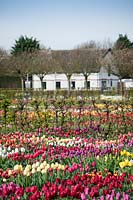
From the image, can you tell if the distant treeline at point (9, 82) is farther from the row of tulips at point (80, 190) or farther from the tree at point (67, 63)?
the row of tulips at point (80, 190)

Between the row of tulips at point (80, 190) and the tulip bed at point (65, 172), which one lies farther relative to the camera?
the tulip bed at point (65, 172)

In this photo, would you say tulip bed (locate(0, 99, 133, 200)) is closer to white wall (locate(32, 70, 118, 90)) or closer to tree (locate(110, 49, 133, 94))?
tree (locate(110, 49, 133, 94))

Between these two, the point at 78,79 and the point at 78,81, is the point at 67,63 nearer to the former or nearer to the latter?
the point at 78,79

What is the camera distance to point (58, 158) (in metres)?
5.64

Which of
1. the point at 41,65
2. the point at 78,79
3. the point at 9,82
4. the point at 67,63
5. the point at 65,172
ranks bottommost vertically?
the point at 65,172

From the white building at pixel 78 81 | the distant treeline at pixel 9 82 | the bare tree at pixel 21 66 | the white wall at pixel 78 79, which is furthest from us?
the white building at pixel 78 81

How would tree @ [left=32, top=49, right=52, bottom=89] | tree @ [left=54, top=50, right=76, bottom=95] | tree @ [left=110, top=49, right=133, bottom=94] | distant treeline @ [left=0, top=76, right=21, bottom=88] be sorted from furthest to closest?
distant treeline @ [left=0, top=76, right=21, bottom=88], tree @ [left=54, top=50, right=76, bottom=95], tree @ [left=32, top=49, right=52, bottom=89], tree @ [left=110, top=49, right=133, bottom=94]

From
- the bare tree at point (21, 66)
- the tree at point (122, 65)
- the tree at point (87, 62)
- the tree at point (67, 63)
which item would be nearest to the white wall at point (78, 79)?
the tree at point (67, 63)

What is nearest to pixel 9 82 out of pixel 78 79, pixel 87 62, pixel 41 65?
pixel 41 65

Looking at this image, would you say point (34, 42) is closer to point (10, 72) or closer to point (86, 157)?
point (10, 72)

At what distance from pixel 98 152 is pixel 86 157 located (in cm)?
39

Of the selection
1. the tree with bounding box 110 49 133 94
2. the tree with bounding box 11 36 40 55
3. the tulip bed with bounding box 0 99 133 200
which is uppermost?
the tree with bounding box 11 36 40 55

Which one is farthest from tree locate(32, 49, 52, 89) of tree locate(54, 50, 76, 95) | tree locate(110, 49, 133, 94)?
tree locate(110, 49, 133, 94)

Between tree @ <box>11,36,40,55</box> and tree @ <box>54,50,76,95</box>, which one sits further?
tree @ <box>11,36,40,55</box>
